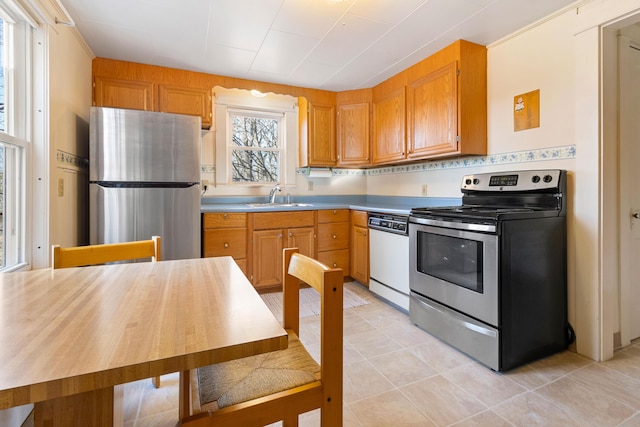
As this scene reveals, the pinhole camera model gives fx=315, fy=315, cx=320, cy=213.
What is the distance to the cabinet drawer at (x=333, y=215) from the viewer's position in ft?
10.8

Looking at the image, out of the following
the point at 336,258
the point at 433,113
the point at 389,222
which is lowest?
the point at 336,258

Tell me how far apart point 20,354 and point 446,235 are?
2061 mm

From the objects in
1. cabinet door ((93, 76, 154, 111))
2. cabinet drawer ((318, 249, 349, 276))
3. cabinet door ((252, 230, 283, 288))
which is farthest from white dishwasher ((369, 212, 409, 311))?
cabinet door ((93, 76, 154, 111))

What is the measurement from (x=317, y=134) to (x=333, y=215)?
966mm

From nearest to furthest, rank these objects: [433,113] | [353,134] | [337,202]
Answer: [433,113] → [353,134] → [337,202]

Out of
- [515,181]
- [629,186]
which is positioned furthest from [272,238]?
[629,186]

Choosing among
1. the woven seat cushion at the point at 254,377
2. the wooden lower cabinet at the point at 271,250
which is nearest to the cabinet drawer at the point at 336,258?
the wooden lower cabinet at the point at 271,250

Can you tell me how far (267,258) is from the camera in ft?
10.1

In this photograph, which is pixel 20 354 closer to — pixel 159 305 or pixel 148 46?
pixel 159 305

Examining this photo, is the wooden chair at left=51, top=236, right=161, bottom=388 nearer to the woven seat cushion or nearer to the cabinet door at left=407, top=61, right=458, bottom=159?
the woven seat cushion

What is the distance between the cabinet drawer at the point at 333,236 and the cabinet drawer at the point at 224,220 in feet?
2.63

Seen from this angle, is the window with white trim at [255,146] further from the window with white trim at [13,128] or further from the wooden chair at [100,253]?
the wooden chair at [100,253]

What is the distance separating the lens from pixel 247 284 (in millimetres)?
979

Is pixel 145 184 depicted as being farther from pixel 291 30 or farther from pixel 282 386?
pixel 282 386
